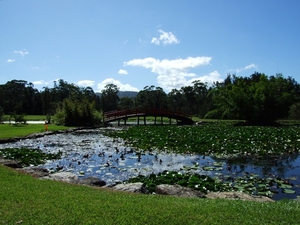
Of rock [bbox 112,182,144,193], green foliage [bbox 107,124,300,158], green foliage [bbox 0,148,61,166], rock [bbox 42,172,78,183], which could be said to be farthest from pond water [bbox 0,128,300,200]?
rock [bbox 112,182,144,193]

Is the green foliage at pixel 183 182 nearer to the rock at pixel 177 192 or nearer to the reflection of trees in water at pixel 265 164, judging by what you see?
the rock at pixel 177 192

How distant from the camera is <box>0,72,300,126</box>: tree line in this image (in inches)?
1361

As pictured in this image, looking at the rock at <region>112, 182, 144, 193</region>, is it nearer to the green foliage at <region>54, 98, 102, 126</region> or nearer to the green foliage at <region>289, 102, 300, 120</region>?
the green foliage at <region>54, 98, 102, 126</region>

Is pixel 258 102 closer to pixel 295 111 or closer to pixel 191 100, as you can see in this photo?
pixel 295 111

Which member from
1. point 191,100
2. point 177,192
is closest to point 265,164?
point 177,192

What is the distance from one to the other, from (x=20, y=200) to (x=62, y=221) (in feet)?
4.74

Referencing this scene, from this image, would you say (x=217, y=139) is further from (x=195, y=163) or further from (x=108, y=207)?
(x=108, y=207)

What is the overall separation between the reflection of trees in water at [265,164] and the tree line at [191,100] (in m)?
23.4

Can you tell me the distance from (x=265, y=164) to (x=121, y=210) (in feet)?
30.0

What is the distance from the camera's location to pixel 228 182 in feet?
30.2

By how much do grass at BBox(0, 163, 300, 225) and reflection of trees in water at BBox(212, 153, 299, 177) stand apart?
571cm

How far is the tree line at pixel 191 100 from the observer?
3456 cm

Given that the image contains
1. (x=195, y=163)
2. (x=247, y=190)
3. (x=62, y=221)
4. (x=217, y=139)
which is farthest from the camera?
(x=217, y=139)

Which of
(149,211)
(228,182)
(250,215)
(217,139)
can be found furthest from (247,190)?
(217,139)
